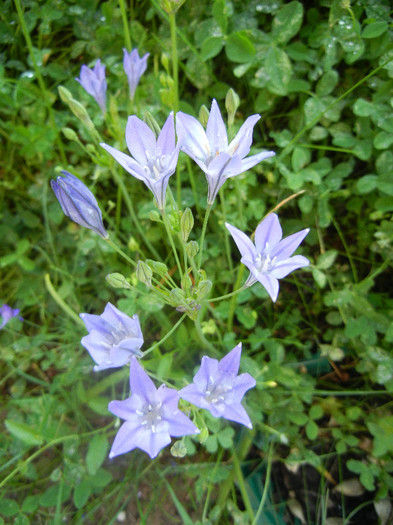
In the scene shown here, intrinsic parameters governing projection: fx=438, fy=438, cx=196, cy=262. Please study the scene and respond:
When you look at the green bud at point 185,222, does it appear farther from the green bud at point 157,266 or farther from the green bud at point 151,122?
the green bud at point 151,122

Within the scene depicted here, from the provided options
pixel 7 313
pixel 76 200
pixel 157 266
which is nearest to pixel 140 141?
pixel 76 200

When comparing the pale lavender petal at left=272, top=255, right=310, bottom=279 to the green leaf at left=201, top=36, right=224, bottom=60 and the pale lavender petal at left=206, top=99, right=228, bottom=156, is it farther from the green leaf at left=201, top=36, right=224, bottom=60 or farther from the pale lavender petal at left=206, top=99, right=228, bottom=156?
the green leaf at left=201, top=36, right=224, bottom=60

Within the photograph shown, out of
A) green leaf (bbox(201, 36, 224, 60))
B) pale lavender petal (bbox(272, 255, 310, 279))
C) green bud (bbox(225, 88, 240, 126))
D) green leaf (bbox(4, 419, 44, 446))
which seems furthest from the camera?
green leaf (bbox(201, 36, 224, 60))

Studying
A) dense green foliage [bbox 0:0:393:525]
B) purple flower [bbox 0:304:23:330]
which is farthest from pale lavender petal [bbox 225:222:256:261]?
purple flower [bbox 0:304:23:330]

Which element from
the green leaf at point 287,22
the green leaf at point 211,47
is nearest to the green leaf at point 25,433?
the green leaf at point 211,47

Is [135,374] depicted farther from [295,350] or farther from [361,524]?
[361,524]

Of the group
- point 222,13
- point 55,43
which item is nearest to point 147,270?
point 222,13

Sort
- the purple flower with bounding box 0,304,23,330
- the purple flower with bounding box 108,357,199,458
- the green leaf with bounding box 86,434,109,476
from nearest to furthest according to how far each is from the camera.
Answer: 1. the purple flower with bounding box 108,357,199,458
2. the green leaf with bounding box 86,434,109,476
3. the purple flower with bounding box 0,304,23,330
